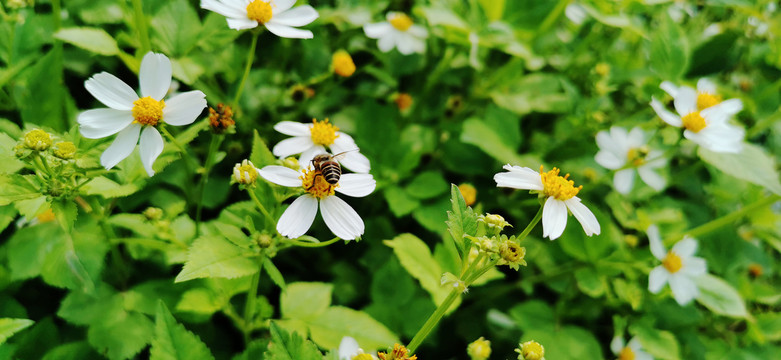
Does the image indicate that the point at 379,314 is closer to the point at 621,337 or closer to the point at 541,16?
the point at 621,337

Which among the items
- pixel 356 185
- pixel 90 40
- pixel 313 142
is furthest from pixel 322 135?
pixel 90 40

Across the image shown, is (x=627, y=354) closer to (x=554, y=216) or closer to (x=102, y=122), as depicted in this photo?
(x=554, y=216)

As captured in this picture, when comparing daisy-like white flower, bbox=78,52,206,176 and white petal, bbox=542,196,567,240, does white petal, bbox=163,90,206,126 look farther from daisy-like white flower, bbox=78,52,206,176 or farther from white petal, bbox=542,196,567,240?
white petal, bbox=542,196,567,240

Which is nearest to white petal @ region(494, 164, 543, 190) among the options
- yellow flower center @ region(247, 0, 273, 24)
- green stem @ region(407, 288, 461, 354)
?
green stem @ region(407, 288, 461, 354)

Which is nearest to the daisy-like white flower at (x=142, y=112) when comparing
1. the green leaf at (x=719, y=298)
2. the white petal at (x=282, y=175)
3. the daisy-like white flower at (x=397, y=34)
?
the white petal at (x=282, y=175)

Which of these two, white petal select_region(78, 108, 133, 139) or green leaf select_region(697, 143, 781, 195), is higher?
white petal select_region(78, 108, 133, 139)

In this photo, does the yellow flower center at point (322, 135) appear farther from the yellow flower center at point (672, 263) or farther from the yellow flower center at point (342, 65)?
the yellow flower center at point (672, 263)
